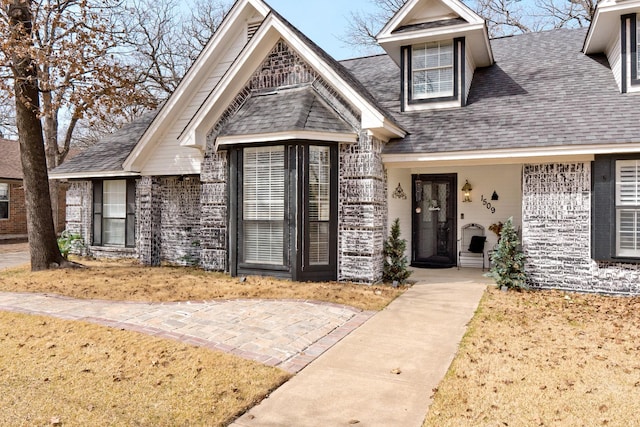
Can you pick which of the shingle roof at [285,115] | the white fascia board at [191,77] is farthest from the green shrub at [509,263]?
the white fascia board at [191,77]

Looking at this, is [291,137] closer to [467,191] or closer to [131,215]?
[467,191]

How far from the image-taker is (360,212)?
8.54 metres

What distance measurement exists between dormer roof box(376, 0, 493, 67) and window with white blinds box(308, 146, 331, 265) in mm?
3696

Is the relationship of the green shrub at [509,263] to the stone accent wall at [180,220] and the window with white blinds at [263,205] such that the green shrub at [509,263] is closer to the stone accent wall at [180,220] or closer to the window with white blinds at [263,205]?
the window with white blinds at [263,205]

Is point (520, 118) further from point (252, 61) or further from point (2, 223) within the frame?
point (2, 223)

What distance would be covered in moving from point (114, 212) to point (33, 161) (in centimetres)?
316

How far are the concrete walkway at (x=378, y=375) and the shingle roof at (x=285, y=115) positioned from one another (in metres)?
3.67

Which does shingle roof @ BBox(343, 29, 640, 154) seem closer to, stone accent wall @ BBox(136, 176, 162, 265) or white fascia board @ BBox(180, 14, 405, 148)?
white fascia board @ BBox(180, 14, 405, 148)

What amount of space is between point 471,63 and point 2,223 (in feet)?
69.5

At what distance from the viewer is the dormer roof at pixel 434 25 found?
9.65m

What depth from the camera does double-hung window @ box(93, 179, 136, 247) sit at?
12844 millimetres

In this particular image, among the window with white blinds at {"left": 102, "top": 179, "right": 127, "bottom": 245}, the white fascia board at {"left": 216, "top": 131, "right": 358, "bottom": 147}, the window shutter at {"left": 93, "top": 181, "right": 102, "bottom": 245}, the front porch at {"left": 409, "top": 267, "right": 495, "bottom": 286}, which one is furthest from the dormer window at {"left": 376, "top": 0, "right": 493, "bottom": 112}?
the window shutter at {"left": 93, "top": 181, "right": 102, "bottom": 245}

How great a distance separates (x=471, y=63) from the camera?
10914mm

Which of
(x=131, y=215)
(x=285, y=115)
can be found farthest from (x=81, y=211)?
(x=285, y=115)
